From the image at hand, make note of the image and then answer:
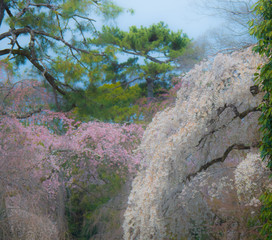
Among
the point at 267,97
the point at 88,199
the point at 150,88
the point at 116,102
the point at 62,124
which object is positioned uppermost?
the point at 150,88

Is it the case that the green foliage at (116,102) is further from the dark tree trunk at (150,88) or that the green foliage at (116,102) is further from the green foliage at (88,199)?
the green foliage at (88,199)

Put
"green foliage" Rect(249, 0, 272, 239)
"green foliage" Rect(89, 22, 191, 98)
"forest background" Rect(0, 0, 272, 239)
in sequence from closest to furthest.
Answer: "green foliage" Rect(249, 0, 272, 239) → "forest background" Rect(0, 0, 272, 239) → "green foliage" Rect(89, 22, 191, 98)

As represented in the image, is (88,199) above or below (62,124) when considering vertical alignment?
below

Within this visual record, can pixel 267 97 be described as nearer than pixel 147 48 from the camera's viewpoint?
Yes

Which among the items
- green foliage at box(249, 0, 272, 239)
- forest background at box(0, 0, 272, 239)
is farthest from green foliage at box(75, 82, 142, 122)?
green foliage at box(249, 0, 272, 239)

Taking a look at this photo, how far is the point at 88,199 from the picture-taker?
6707mm

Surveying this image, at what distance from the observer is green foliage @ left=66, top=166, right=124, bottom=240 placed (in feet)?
21.0

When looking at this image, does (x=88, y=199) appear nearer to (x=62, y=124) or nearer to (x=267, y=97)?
(x=62, y=124)

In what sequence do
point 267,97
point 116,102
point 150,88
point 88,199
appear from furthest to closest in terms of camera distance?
point 150,88 < point 116,102 < point 88,199 < point 267,97

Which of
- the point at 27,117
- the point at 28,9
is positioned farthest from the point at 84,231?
the point at 28,9

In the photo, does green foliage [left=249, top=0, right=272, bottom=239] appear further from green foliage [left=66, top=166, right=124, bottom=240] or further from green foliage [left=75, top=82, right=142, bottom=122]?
green foliage [left=75, top=82, right=142, bottom=122]

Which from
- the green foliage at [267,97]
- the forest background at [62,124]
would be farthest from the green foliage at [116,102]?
the green foliage at [267,97]

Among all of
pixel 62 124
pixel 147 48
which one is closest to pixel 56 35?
pixel 62 124

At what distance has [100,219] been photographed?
6199 millimetres
